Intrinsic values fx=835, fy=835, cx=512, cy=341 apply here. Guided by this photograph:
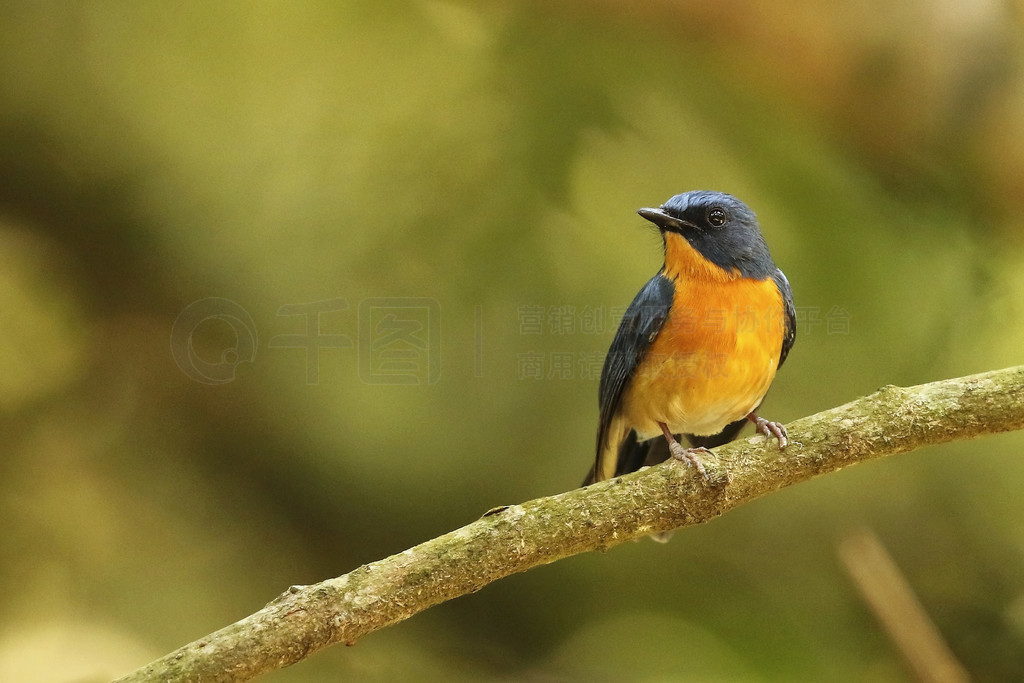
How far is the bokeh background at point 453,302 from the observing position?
3561mm

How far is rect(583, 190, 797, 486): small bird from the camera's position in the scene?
2.85 meters

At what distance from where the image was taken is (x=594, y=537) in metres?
2.12

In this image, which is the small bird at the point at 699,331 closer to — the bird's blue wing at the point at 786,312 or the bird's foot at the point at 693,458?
the bird's blue wing at the point at 786,312

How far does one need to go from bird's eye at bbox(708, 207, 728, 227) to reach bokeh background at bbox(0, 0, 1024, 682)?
2.71 ft

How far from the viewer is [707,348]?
2828 mm

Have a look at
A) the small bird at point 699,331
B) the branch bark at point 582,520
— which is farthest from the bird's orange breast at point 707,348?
the branch bark at point 582,520

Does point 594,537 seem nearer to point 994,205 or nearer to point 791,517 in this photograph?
point 791,517

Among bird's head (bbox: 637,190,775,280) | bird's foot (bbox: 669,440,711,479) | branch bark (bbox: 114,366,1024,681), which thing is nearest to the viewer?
branch bark (bbox: 114,366,1024,681)

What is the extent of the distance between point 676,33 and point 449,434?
2.07 metres

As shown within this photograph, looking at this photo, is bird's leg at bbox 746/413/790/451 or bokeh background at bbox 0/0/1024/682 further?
bokeh background at bbox 0/0/1024/682

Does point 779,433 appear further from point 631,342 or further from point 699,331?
point 631,342

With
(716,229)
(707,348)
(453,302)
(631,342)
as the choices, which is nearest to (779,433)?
(707,348)

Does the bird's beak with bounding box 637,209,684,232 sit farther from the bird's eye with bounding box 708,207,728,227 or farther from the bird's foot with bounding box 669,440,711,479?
the bird's foot with bounding box 669,440,711,479

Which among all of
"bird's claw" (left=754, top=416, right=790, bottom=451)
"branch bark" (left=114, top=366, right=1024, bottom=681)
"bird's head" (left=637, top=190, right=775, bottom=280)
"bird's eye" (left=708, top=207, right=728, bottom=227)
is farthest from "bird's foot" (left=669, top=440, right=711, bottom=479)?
"bird's eye" (left=708, top=207, right=728, bottom=227)
